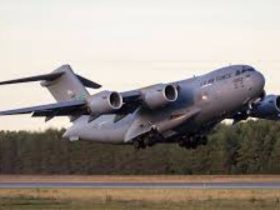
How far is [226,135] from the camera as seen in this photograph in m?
71.9

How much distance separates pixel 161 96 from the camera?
150 feet

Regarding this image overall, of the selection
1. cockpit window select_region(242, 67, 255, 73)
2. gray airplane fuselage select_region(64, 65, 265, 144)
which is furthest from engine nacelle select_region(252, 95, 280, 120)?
cockpit window select_region(242, 67, 255, 73)

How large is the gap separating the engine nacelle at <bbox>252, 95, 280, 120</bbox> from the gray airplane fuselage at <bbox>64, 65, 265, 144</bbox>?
2.85 metres

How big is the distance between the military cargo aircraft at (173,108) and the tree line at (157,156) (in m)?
20.2

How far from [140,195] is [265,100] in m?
8.85

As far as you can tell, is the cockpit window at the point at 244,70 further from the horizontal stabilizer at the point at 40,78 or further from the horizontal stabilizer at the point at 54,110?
the horizontal stabilizer at the point at 40,78

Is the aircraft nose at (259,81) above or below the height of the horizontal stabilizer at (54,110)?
above

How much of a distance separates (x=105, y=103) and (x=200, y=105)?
401cm

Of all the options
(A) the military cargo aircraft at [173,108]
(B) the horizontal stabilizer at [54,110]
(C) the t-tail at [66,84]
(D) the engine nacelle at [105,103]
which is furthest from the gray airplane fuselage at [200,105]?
(C) the t-tail at [66,84]

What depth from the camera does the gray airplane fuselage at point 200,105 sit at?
44.7 meters

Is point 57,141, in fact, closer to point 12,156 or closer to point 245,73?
point 12,156

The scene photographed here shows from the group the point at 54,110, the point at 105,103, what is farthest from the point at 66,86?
the point at 105,103

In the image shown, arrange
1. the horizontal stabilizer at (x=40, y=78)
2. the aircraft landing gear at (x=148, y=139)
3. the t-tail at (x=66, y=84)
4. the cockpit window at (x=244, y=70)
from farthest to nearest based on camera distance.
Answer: the t-tail at (x=66, y=84) < the horizontal stabilizer at (x=40, y=78) < the aircraft landing gear at (x=148, y=139) < the cockpit window at (x=244, y=70)

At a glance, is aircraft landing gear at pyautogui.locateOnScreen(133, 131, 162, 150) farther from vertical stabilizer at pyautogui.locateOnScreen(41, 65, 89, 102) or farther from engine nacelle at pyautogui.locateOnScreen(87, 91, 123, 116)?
vertical stabilizer at pyautogui.locateOnScreen(41, 65, 89, 102)
